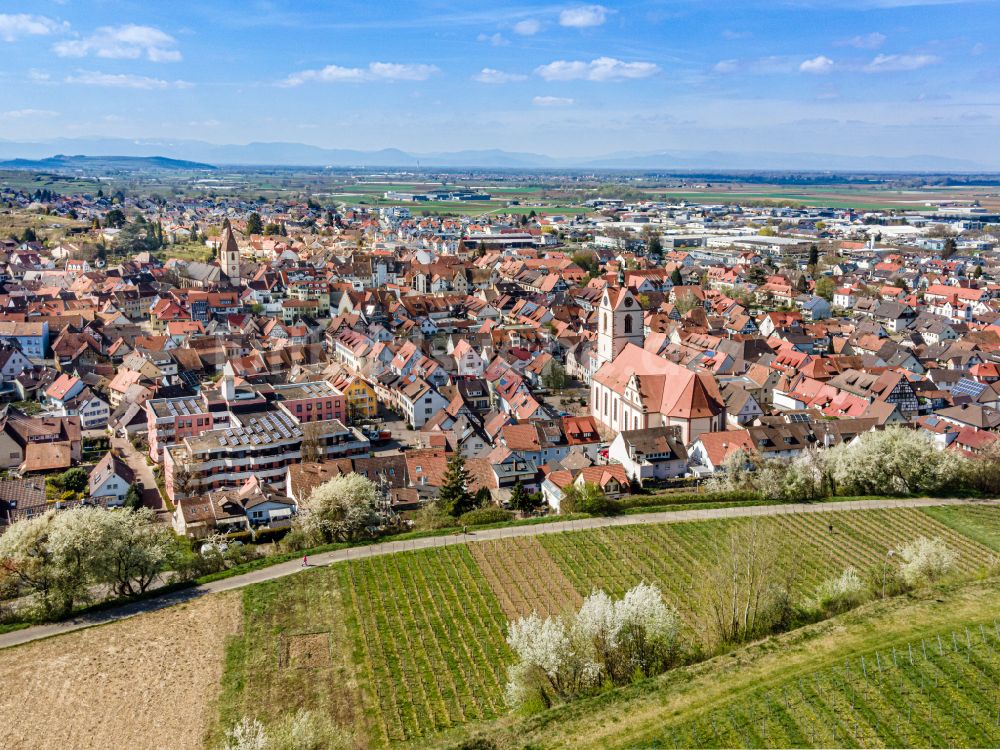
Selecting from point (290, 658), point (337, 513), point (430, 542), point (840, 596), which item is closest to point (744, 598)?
point (840, 596)

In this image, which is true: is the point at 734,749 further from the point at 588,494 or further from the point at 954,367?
the point at 954,367

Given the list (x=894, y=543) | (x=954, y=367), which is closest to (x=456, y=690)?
(x=894, y=543)

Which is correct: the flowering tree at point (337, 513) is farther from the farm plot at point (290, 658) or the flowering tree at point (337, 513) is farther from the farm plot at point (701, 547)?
the farm plot at point (701, 547)

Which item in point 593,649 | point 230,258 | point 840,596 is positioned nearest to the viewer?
point 593,649

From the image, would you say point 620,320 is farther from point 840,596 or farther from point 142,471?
point 142,471

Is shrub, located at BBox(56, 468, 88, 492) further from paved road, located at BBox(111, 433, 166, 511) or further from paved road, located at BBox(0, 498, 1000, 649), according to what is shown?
paved road, located at BBox(0, 498, 1000, 649)

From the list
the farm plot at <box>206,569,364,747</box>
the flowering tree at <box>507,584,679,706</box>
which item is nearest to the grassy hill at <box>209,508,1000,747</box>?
the farm plot at <box>206,569,364,747</box>
